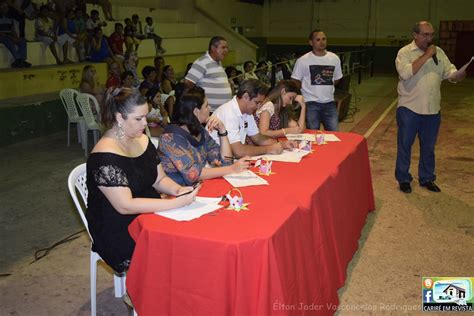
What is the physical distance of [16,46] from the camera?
26.8 feet

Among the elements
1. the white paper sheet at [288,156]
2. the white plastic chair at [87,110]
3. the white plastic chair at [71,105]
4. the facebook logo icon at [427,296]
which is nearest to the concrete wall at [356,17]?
the white plastic chair at [71,105]

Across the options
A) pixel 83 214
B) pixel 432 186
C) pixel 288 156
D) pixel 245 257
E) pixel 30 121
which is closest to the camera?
pixel 245 257

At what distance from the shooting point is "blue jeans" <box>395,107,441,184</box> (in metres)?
4.69

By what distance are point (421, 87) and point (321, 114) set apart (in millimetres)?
954

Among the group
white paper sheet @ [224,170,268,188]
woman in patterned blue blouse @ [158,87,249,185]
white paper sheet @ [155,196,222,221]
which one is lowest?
white paper sheet @ [155,196,222,221]

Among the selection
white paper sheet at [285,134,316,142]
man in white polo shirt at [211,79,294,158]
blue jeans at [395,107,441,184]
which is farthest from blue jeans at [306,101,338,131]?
man in white polo shirt at [211,79,294,158]

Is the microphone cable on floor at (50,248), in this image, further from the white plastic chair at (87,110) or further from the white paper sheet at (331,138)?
the white plastic chair at (87,110)

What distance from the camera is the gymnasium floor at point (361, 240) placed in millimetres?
3013

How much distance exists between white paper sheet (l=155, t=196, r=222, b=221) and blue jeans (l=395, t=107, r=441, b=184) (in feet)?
9.02

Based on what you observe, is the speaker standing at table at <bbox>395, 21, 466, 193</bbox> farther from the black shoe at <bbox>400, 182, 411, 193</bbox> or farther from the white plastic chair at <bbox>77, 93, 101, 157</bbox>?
the white plastic chair at <bbox>77, 93, 101, 157</bbox>

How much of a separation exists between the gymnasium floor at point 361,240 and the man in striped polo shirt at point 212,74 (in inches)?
64.5

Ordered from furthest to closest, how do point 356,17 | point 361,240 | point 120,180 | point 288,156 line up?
point 356,17, point 361,240, point 288,156, point 120,180

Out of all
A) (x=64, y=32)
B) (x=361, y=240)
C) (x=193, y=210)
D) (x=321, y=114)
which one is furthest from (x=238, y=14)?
(x=193, y=210)

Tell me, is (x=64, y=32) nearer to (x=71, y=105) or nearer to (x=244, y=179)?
(x=71, y=105)
